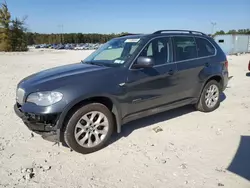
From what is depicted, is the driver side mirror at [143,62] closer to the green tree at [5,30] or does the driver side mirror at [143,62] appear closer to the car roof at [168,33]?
the car roof at [168,33]

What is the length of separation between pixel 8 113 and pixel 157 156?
3746 mm

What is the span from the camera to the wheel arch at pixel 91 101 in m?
3.18

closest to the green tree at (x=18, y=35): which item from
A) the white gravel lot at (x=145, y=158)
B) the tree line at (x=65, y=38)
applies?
the white gravel lot at (x=145, y=158)

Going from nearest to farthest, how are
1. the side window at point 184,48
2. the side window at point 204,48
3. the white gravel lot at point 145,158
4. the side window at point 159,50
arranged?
the white gravel lot at point 145,158, the side window at point 159,50, the side window at point 184,48, the side window at point 204,48

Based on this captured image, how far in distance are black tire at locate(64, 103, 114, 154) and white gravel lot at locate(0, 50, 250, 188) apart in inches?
4.1

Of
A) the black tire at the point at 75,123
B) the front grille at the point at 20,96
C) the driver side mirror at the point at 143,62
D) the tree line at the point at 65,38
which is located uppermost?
the tree line at the point at 65,38

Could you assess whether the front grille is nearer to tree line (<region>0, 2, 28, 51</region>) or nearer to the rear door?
the rear door

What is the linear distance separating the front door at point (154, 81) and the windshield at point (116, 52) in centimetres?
24

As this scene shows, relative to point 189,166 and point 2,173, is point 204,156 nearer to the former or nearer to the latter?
point 189,166

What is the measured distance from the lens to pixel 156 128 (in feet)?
14.5

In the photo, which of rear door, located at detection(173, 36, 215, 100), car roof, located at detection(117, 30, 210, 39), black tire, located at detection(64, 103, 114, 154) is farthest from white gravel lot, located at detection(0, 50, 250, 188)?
Result: car roof, located at detection(117, 30, 210, 39)

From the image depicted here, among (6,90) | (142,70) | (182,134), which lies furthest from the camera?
(6,90)

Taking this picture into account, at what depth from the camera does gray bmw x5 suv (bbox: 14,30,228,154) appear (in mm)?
3213

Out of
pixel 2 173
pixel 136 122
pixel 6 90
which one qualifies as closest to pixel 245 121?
pixel 136 122
